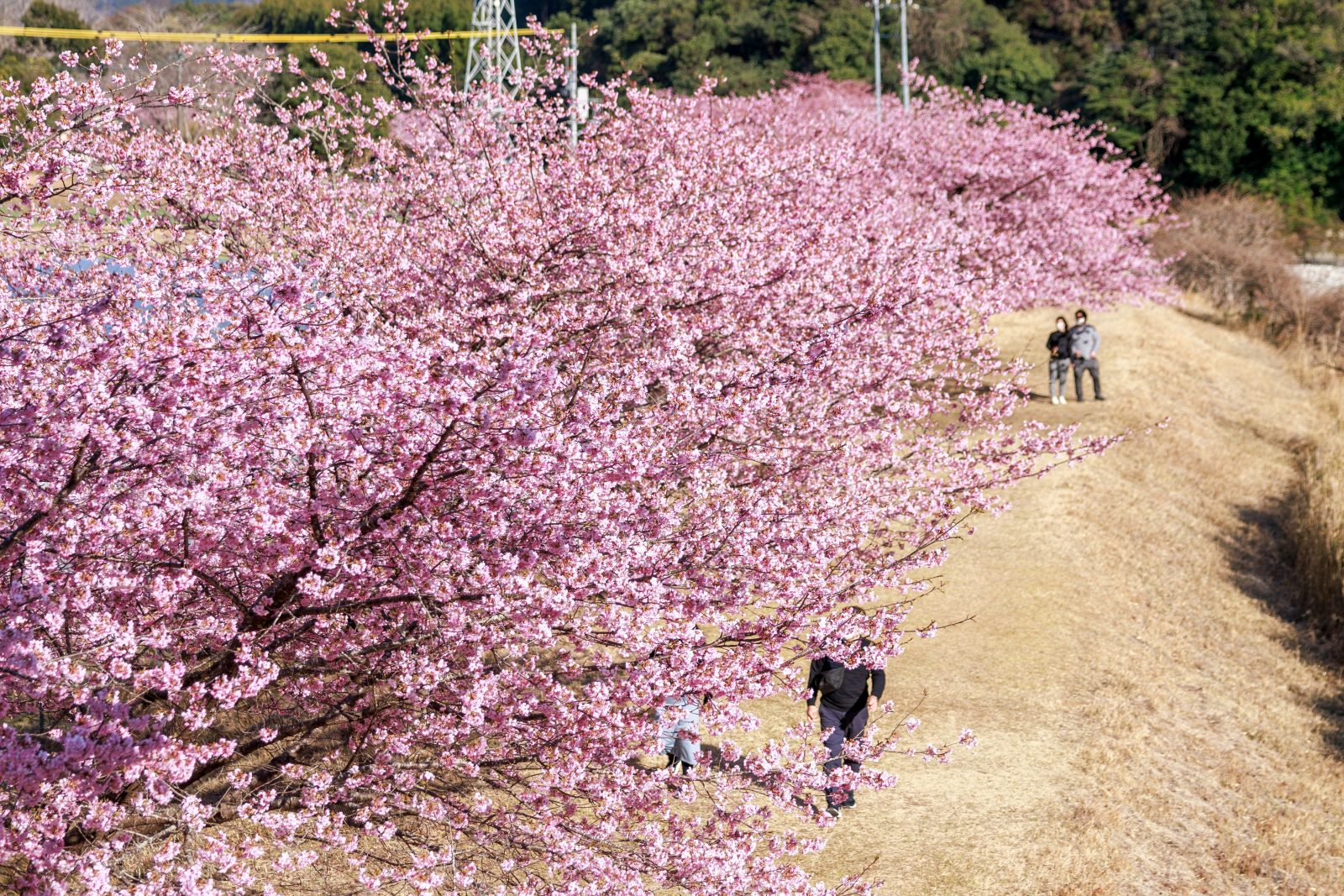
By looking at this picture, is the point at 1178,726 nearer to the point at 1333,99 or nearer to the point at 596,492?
the point at 596,492

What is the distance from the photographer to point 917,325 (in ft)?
42.7

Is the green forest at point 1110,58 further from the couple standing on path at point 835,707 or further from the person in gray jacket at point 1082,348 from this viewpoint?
the couple standing on path at point 835,707

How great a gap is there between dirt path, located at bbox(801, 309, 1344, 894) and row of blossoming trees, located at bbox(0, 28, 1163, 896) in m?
1.73

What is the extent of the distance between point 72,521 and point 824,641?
4116 millimetres

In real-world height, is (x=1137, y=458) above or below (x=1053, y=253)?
below

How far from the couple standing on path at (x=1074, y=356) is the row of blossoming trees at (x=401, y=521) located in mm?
13720

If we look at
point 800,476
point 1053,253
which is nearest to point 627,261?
point 800,476

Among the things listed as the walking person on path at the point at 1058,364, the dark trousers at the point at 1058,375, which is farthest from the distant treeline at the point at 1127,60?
the dark trousers at the point at 1058,375

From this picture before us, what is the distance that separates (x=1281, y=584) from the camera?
60.7 feet

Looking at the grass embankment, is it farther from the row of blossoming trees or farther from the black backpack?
the row of blossoming trees

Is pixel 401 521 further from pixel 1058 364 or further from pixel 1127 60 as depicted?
pixel 1127 60

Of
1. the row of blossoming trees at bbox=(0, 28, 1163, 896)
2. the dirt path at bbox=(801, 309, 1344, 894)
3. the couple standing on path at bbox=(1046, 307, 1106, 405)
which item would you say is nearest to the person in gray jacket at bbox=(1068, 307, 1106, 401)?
the couple standing on path at bbox=(1046, 307, 1106, 405)

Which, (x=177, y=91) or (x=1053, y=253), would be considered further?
(x=1053, y=253)

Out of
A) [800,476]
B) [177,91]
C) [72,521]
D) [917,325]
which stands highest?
[177,91]
